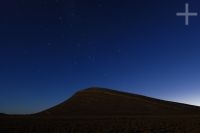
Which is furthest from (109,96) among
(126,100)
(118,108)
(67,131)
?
(67,131)

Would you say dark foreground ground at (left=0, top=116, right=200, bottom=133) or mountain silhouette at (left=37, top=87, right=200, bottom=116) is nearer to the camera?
dark foreground ground at (left=0, top=116, right=200, bottom=133)

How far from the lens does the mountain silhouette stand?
91812mm

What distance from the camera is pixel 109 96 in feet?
381

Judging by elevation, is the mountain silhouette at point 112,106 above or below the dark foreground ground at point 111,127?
above

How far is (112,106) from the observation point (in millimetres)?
101625

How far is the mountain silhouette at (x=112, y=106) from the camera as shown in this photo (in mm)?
91812

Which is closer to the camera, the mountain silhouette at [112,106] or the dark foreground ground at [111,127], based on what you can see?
the dark foreground ground at [111,127]

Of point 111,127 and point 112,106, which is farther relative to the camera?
point 112,106

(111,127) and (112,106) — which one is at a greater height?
(112,106)

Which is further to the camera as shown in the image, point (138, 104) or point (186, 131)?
point (138, 104)

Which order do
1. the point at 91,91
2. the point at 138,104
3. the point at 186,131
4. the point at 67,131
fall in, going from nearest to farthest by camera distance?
the point at 186,131 → the point at 67,131 → the point at 138,104 → the point at 91,91

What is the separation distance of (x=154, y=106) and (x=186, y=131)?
244 feet

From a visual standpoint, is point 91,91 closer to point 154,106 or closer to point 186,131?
point 154,106

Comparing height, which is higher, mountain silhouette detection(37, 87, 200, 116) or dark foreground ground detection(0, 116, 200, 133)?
mountain silhouette detection(37, 87, 200, 116)
